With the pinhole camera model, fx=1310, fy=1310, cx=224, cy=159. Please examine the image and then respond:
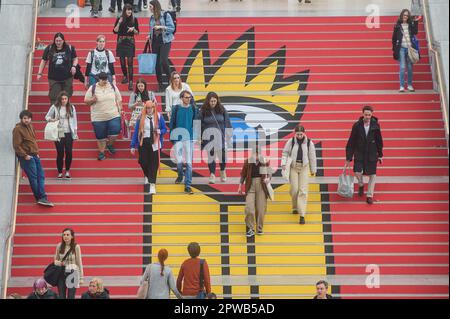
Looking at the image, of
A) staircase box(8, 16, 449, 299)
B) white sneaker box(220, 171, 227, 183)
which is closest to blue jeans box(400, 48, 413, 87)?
staircase box(8, 16, 449, 299)

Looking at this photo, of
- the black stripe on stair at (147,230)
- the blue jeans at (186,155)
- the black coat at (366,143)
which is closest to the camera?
the black stripe on stair at (147,230)

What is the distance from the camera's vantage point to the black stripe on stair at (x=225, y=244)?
22.5 meters

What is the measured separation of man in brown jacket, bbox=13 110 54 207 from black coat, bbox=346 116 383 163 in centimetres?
560

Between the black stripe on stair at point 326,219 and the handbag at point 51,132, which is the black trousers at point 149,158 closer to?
the handbag at point 51,132

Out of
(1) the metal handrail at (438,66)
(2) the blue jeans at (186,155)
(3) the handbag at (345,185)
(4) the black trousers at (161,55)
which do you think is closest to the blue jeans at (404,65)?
(1) the metal handrail at (438,66)

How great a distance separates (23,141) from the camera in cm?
2333

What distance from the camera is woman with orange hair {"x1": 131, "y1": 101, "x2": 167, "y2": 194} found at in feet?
77.7

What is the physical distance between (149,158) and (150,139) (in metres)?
0.35

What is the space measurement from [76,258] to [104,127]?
15.0ft

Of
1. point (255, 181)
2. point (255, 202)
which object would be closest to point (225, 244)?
point (255, 202)

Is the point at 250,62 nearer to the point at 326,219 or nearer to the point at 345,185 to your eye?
the point at 345,185

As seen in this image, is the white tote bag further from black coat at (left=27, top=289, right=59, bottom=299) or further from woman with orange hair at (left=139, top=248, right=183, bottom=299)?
woman with orange hair at (left=139, top=248, right=183, bottom=299)

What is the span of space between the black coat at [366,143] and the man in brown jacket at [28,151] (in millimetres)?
5600
